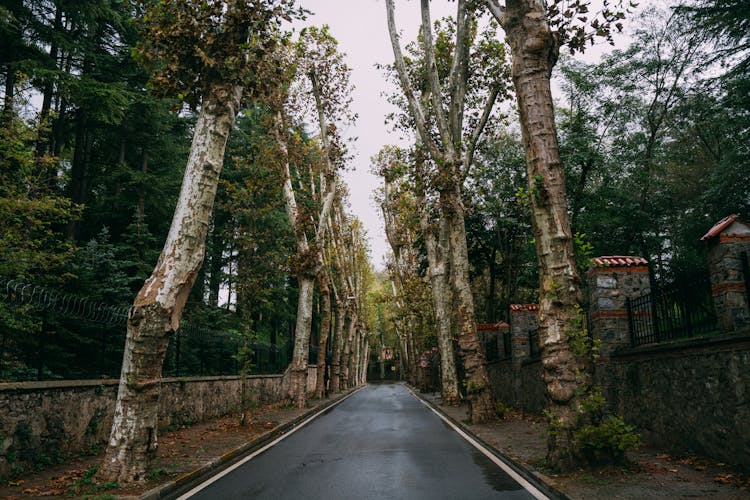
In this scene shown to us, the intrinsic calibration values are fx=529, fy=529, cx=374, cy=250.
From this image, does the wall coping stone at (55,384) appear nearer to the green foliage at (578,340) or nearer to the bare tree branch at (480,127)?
the green foliage at (578,340)

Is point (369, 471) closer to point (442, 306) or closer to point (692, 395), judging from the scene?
point (692, 395)

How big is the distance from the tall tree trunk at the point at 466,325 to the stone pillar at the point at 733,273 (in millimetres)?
7462

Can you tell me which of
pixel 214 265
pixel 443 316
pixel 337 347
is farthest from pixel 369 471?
pixel 214 265

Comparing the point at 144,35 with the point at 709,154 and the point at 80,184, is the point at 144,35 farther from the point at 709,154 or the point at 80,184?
the point at 709,154

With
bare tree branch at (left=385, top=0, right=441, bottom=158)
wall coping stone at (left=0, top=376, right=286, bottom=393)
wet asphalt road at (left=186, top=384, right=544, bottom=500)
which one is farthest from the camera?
bare tree branch at (left=385, top=0, right=441, bottom=158)

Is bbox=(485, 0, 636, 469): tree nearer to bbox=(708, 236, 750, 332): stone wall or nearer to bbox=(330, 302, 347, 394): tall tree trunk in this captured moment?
bbox=(708, 236, 750, 332): stone wall

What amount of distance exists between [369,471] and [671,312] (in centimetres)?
560

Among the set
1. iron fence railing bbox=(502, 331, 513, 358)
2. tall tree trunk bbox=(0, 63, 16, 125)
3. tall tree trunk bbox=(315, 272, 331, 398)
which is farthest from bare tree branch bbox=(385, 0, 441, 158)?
tall tree trunk bbox=(315, 272, 331, 398)

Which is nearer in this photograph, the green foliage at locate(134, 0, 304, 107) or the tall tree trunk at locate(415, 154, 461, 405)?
the green foliage at locate(134, 0, 304, 107)

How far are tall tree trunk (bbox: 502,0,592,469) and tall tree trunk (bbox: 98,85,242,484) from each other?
4733 millimetres

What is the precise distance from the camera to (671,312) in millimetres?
8836

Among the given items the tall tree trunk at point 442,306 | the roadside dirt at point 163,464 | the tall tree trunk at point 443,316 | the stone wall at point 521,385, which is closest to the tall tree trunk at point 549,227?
the roadside dirt at point 163,464

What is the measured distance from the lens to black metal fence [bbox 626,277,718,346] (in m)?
8.25

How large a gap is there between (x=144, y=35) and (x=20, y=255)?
7.46 m
